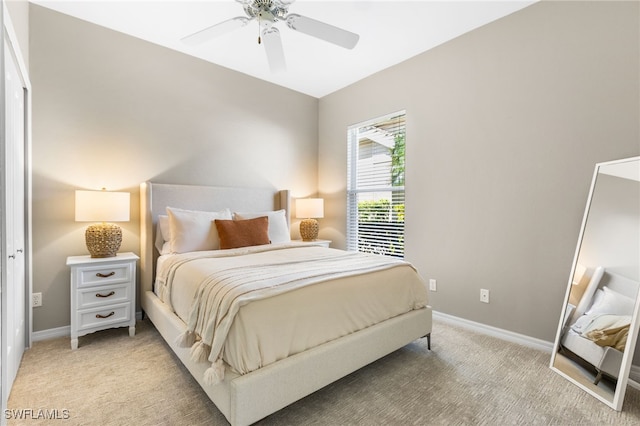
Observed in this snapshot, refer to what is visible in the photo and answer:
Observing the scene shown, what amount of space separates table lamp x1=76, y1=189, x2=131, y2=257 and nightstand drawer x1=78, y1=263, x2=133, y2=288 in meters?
0.16

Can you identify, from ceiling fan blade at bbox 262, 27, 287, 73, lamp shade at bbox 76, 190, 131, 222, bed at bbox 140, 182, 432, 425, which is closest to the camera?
bed at bbox 140, 182, 432, 425

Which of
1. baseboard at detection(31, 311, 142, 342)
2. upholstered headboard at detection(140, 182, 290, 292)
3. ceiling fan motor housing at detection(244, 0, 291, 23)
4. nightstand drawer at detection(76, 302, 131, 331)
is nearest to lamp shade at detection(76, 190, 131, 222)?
upholstered headboard at detection(140, 182, 290, 292)

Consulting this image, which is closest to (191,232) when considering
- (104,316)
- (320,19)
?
(104,316)

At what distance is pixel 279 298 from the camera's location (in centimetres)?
157

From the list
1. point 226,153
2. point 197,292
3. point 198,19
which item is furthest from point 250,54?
point 197,292

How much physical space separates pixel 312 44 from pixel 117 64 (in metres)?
1.92

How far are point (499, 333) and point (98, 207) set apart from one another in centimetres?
360

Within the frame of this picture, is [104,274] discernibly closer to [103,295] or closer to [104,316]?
[103,295]

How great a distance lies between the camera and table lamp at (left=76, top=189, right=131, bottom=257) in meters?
2.47

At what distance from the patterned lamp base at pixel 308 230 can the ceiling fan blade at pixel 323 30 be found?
2333 millimetres

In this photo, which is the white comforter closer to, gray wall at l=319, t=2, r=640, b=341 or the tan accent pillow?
the tan accent pillow

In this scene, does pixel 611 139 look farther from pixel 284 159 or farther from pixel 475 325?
pixel 284 159

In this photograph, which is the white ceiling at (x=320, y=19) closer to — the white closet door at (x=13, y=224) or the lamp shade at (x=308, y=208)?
the white closet door at (x=13, y=224)

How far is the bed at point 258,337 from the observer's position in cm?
142
